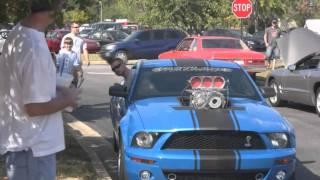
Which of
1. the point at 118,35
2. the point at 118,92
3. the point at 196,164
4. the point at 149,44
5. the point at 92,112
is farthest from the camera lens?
the point at 118,35

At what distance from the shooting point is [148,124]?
20.6ft

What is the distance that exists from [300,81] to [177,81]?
656cm

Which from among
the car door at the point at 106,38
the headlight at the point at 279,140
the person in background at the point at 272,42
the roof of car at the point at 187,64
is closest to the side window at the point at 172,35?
the person in background at the point at 272,42

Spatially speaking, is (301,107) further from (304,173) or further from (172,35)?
(172,35)

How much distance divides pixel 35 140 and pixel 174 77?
4.21m

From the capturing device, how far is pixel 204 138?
610 cm

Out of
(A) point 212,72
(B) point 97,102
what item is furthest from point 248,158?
(B) point 97,102

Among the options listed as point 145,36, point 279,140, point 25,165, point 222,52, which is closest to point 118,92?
point 279,140

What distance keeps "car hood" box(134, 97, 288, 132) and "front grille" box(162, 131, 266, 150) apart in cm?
6

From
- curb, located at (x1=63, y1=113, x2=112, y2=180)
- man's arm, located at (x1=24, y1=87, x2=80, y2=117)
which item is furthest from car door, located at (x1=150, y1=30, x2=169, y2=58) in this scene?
man's arm, located at (x1=24, y1=87, x2=80, y2=117)

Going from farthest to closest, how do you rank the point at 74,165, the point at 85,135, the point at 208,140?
1. the point at 85,135
2. the point at 74,165
3. the point at 208,140

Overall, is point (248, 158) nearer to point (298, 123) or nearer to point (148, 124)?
point (148, 124)

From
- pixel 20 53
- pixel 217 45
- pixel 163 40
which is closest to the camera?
pixel 20 53

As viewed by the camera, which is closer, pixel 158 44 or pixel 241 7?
pixel 241 7
